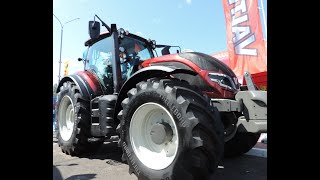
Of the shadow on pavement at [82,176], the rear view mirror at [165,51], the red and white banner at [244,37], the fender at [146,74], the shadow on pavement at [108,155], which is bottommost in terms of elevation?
the shadow on pavement at [108,155]

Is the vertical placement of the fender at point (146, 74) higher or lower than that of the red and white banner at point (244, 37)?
lower

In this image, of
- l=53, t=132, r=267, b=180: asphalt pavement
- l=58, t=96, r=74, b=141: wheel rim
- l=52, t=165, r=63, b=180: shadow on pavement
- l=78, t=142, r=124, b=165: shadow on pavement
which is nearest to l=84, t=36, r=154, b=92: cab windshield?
l=58, t=96, r=74, b=141: wheel rim

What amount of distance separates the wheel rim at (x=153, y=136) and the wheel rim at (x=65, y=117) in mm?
2725

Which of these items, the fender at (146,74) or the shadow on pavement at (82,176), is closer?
the fender at (146,74)

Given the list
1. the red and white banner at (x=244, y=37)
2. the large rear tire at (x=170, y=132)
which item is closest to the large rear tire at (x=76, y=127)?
the large rear tire at (x=170, y=132)

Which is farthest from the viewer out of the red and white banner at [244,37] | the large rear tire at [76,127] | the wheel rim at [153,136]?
the red and white banner at [244,37]

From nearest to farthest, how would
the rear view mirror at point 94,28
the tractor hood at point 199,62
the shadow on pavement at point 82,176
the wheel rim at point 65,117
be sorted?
the shadow on pavement at point 82,176 < the tractor hood at point 199,62 < the rear view mirror at point 94,28 < the wheel rim at point 65,117

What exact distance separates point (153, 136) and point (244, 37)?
31.8 feet

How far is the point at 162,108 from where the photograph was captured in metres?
3.46

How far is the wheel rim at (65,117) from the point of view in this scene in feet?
20.0

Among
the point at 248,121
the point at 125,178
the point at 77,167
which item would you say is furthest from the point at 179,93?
the point at 77,167

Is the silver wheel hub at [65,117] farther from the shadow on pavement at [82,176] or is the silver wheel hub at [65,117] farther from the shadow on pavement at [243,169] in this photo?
the shadow on pavement at [243,169]

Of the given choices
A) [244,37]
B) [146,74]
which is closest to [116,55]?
[146,74]

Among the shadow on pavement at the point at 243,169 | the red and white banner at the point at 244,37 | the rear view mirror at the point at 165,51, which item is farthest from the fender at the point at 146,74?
the red and white banner at the point at 244,37
